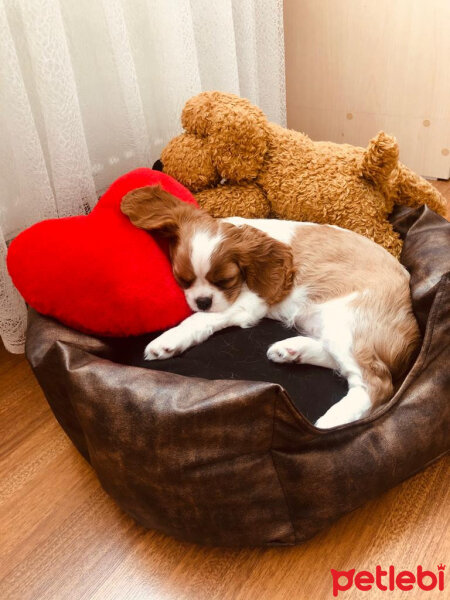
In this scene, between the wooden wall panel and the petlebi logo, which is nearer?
the petlebi logo

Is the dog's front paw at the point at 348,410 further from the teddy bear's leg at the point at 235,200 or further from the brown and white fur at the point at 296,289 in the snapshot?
the teddy bear's leg at the point at 235,200

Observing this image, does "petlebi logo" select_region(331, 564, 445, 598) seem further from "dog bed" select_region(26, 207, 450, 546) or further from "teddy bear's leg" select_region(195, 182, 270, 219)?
"teddy bear's leg" select_region(195, 182, 270, 219)

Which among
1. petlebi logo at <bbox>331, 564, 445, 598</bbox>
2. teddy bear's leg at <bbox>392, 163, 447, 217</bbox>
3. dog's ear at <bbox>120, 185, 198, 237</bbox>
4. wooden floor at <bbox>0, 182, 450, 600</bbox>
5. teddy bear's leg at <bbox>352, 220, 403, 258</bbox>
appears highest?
dog's ear at <bbox>120, 185, 198, 237</bbox>

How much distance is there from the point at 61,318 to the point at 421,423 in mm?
904

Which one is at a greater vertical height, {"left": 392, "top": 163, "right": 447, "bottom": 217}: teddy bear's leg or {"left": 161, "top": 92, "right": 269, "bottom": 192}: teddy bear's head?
{"left": 161, "top": 92, "right": 269, "bottom": 192}: teddy bear's head

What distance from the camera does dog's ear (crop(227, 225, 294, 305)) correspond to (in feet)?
4.70

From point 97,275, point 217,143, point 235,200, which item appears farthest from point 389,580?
point 217,143

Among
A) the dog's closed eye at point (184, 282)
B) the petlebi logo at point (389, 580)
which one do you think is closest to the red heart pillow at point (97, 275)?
the dog's closed eye at point (184, 282)

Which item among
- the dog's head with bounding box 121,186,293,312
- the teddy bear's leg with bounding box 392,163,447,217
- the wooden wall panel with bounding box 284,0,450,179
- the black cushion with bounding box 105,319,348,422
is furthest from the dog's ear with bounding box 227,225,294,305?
the wooden wall panel with bounding box 284,0,450,179

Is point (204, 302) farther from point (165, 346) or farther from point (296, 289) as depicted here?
point (296, 289)

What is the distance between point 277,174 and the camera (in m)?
1.73

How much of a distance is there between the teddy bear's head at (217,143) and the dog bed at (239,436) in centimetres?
66

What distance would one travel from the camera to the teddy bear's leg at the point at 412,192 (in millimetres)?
1725

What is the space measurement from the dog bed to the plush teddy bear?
0.43 metres
